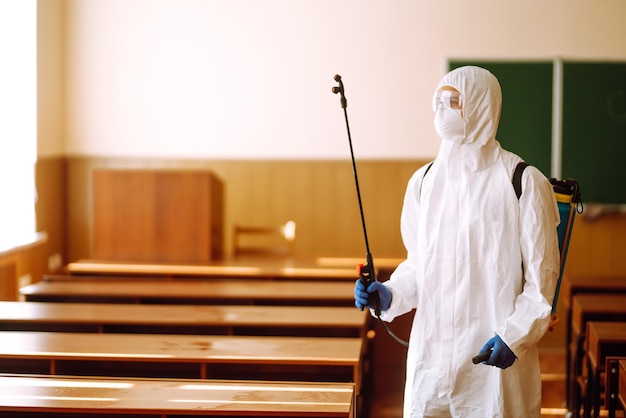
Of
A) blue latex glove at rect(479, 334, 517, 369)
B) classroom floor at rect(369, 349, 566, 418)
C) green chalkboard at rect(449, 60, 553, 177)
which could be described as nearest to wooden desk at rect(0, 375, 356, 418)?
blue latex glove at rect(479, 334, 517, 369)

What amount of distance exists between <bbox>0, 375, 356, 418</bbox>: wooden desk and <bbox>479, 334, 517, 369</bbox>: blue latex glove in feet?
1.49

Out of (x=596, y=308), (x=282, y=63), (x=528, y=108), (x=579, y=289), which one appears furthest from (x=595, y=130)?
(x=596, y=308)

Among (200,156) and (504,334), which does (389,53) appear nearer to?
(200,156)

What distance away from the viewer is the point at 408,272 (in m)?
2.53

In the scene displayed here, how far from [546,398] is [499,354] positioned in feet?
10.5

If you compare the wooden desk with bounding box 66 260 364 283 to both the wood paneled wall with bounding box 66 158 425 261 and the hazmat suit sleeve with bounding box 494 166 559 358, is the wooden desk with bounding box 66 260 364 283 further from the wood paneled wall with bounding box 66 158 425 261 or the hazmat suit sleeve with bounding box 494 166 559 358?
the hazmat suit sleeve with bounding box 494 166 559 358

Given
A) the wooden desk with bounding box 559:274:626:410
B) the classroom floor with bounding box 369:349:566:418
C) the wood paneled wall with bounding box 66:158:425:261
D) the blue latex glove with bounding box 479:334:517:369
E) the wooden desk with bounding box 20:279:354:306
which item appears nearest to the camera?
the blue latex glove with bounding box 479:334:517:369

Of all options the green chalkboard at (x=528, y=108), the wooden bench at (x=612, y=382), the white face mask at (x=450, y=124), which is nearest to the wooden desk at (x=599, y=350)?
the wooden bench at (x=612, y=382)

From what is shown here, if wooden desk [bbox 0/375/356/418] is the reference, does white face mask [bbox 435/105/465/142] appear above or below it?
above

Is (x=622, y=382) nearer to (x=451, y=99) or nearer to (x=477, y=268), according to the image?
(x=477, y=268)

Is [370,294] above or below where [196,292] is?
above

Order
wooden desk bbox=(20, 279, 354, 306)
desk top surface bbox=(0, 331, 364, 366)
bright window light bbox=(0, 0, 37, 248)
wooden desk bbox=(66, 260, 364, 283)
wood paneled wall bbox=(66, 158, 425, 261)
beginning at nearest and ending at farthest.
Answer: desk top surface bbox=(0, 331, 364, 366) < wooden desk bbox=(20, 279, 354, 306) < wooden desk bbox=(66, 260, 364, 283) < bright window light bbox=(0, 0, 37, 248) < wood paneled wall bbox=(66, 158, 425, 261)

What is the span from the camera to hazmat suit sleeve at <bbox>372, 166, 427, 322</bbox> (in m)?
2.51

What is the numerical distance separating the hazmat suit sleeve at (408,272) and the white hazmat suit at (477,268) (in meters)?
0.07
